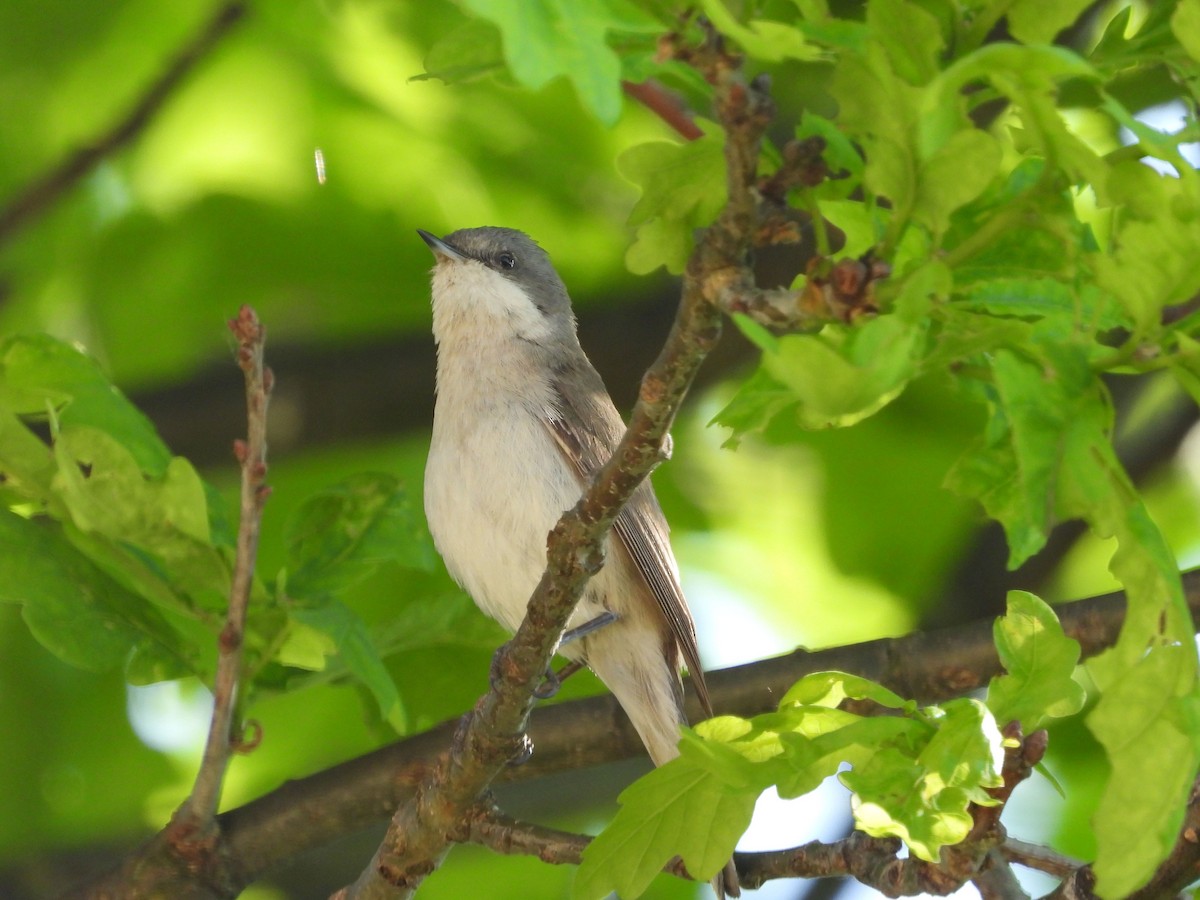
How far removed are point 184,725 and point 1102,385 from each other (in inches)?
179

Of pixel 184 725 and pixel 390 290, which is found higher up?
pixel 390 290

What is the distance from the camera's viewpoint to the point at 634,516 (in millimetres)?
4617

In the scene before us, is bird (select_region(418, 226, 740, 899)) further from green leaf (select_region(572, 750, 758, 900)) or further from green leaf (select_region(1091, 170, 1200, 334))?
green leaf (select_region(1091, 170, 1200, 334))

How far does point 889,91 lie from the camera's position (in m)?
1.94

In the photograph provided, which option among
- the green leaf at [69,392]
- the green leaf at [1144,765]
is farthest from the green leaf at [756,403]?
the green leaf at [69,392]

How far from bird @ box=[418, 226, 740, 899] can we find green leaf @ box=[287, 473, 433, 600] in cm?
70

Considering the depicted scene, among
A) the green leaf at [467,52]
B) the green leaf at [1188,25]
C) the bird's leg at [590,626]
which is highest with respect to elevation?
the green leaf at [467,52]

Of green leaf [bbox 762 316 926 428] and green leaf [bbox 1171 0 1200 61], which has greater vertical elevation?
green leaf [bbox 1171 0 1200 61]

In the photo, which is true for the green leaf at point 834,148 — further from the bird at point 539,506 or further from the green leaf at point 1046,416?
the bird at point 539,506

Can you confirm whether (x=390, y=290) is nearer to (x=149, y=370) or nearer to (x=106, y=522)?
(x=149, y=370)

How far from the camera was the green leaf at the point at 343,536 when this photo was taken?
3.82 m

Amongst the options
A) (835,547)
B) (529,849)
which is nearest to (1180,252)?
(529,849)

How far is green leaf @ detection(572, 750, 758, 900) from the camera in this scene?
2.45 metres

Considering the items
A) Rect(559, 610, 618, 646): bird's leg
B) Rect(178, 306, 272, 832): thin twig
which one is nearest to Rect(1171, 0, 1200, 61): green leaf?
Rect(178, 306, 272, 832): thin twig
